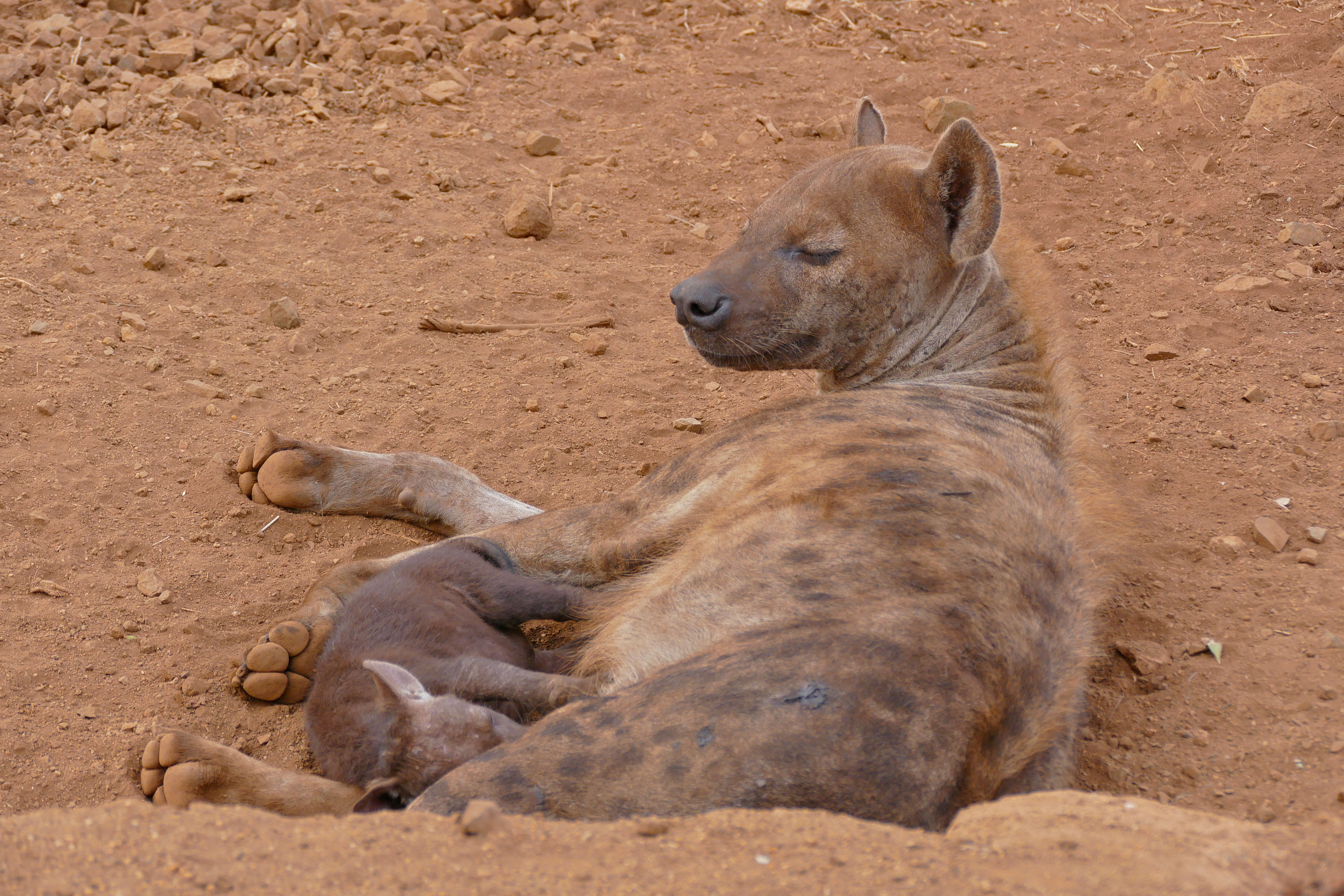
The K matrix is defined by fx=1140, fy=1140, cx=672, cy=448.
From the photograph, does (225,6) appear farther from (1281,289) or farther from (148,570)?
(1281,289)

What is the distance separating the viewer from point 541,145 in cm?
573

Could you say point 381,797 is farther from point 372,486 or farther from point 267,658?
point 372,486

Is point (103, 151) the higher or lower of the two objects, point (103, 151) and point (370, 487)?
the higher

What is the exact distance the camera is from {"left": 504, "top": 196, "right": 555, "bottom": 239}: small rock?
16.6 feet

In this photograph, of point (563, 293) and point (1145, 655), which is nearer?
point (1145, 655)

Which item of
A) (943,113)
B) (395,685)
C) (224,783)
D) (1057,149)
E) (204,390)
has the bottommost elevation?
(224,783)

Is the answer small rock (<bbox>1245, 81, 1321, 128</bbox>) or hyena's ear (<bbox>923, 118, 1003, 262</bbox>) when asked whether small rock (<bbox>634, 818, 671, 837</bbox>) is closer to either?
hyena's ear (<bbox>923, 118, 1003, 262</bbox>)

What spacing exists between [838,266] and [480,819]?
1936 mm

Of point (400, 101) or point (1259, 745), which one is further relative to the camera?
point (400, 101)

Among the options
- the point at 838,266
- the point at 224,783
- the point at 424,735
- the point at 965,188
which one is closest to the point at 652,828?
the point at 424,735

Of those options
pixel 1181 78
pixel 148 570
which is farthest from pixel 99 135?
pixel 1181 78

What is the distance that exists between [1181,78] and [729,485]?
444 centimetres

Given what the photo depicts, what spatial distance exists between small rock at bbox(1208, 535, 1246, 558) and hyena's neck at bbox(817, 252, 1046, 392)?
77 cm

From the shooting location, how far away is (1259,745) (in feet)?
8.45
